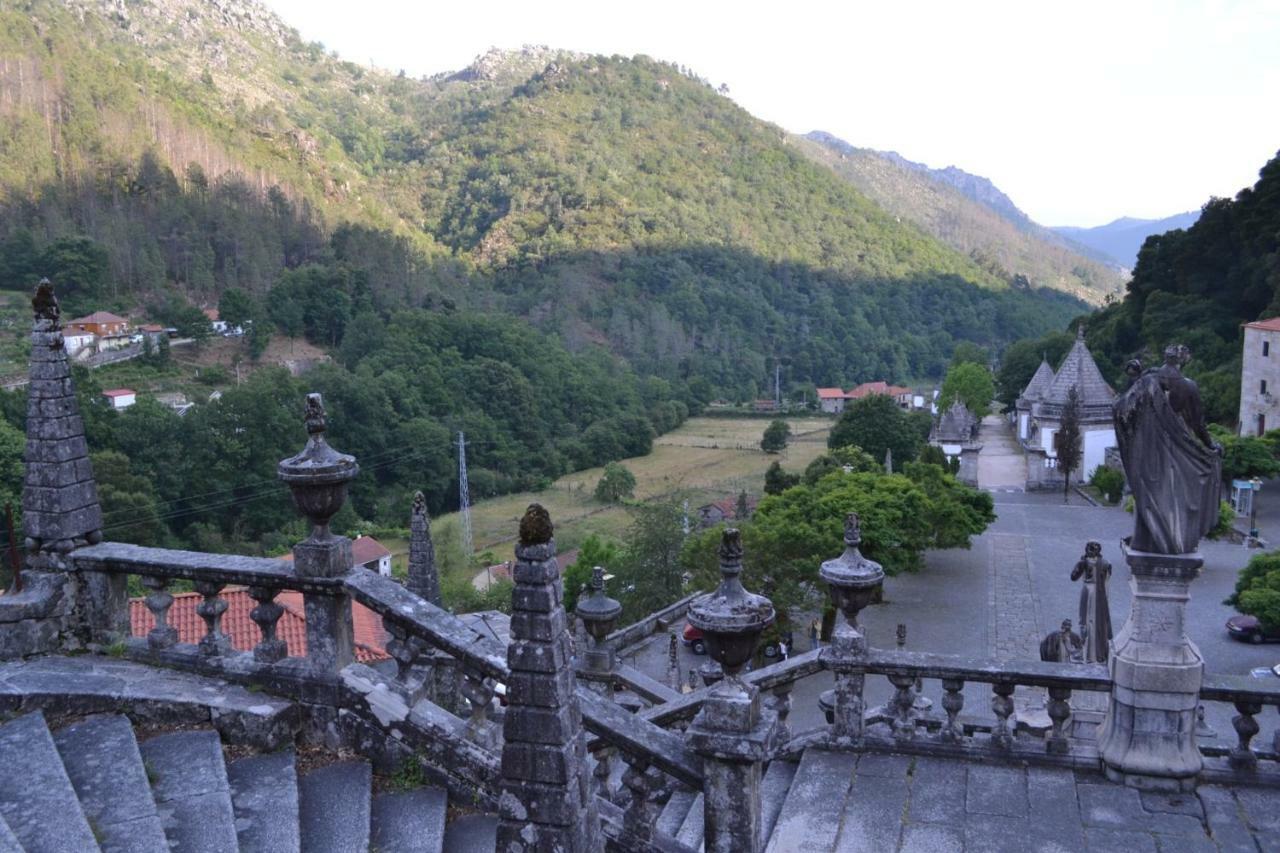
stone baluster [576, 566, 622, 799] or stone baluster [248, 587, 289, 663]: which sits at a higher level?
stone baluster [248, 587, 289, 663]

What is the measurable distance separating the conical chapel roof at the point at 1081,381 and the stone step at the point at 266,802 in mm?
45187

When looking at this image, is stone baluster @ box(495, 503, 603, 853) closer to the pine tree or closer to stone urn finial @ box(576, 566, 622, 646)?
stone urn finial @ box(576, 566, 622, 646)

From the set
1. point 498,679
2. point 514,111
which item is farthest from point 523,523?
point 514,111

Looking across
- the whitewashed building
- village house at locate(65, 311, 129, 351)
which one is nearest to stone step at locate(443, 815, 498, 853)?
the whitewashed building

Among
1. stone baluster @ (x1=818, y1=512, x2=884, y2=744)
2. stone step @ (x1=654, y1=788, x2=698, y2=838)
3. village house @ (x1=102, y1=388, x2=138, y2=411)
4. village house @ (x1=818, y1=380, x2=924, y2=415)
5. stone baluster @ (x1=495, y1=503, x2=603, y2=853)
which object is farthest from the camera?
village house @ (x1=818, y1=380, x2=924, y2=415)

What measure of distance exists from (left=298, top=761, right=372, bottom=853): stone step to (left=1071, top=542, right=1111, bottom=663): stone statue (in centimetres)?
643

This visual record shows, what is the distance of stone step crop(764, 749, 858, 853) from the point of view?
17.7 feet

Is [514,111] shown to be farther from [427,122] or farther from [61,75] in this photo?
[61,75]

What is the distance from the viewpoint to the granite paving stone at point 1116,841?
519 centimetres

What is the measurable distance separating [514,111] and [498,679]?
149988mm

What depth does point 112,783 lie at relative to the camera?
4770 mm

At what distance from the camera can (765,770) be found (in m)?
6.61

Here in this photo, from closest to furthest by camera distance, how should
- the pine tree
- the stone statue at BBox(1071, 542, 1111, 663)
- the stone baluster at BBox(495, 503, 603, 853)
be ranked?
the stone baluster at BBox(495, 503, 603, 853)
the stone statue at BBox(1071, 542, 1111, 663)
the pine tree

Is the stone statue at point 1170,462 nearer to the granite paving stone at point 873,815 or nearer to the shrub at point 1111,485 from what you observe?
the granite paving stone at point 873,815
